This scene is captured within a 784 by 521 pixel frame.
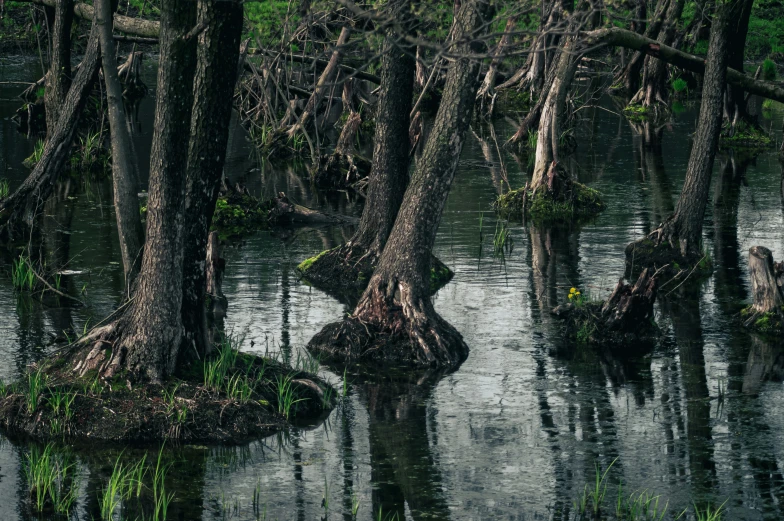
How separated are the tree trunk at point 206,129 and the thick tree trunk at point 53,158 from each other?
5.27 metres

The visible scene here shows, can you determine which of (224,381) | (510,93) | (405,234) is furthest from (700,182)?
(510,93)

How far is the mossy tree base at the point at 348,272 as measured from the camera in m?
17.9

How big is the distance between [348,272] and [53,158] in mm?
5034

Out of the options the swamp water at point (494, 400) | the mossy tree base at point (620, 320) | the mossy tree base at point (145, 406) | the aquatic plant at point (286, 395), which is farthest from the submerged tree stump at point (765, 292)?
the aquatic plant at point (286, 395)

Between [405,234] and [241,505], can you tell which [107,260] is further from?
[241,505]

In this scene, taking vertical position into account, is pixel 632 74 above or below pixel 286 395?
above

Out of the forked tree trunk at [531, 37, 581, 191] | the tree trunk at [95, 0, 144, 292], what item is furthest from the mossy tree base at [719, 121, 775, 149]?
the tree trunk at [95, 0, 144, 292]

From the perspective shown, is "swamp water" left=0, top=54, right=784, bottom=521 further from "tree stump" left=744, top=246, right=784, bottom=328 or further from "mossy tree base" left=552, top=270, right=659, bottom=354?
"tree stump" left=744, top=246, right=784, bottom=328

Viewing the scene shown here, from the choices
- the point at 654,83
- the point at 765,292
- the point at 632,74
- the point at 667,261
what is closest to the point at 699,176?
the point at 667,261

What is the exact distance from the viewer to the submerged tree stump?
15.1 m

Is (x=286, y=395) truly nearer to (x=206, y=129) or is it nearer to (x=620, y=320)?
(x=206, y=129)

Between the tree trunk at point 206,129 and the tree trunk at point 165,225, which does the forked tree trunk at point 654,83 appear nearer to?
the tree trunk at point 206,129

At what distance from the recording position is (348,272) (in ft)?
59.4

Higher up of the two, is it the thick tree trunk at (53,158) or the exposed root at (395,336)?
the thick tree trunk at (53,158)
